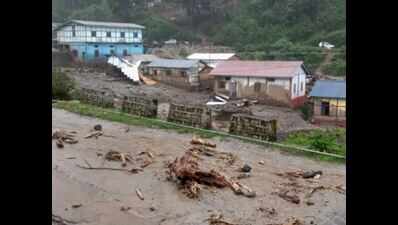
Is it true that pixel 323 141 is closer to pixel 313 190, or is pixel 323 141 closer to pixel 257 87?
pixel 313 190

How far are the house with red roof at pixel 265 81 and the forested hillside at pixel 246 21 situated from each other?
715 cm

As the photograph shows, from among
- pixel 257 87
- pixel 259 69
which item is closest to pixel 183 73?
pixel 259 69

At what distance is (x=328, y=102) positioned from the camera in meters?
20.6

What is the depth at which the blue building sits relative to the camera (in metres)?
37.7

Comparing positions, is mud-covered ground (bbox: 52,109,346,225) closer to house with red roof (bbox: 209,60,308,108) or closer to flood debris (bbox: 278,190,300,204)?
flood debris (bbox: 278,190,300,204)

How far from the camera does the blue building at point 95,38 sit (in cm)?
3772

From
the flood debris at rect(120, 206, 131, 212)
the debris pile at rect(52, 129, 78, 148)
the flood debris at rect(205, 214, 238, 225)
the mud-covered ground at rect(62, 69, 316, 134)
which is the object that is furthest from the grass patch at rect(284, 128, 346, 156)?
the debris pile at rect(52, 129, 78, 148)

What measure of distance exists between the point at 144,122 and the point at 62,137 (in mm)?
3946

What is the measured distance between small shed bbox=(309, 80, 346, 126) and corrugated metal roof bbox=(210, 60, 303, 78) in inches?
134
